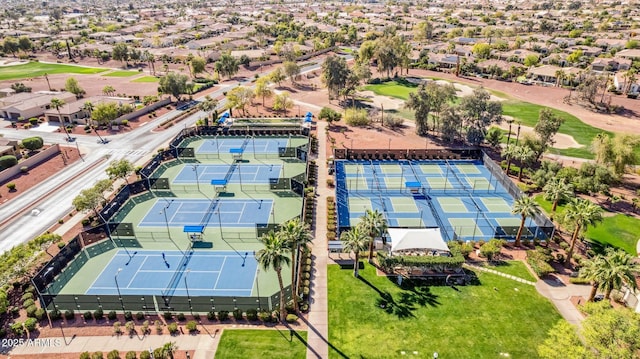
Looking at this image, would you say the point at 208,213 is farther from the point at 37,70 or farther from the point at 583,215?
the point at 37,70

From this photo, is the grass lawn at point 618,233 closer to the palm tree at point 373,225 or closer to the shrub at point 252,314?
the palm tree at point 373,225

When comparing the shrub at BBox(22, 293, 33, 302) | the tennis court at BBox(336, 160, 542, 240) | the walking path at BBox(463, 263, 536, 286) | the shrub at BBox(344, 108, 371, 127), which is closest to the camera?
the shrub at BBox(22, 293, 33, 302)

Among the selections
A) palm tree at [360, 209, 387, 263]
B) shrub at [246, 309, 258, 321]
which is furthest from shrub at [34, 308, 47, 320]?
palm tree at [360, 209, 387, 263]

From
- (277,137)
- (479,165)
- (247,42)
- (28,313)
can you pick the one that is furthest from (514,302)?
(247,42)

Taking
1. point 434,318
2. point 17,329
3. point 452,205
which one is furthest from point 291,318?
point 452,205

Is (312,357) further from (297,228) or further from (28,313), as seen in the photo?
(28,313)

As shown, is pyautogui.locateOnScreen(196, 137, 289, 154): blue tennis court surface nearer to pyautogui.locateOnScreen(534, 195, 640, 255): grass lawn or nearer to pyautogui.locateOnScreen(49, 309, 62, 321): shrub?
pyautogui.locateOnScreen(49, 309, 62, 321): shrub
